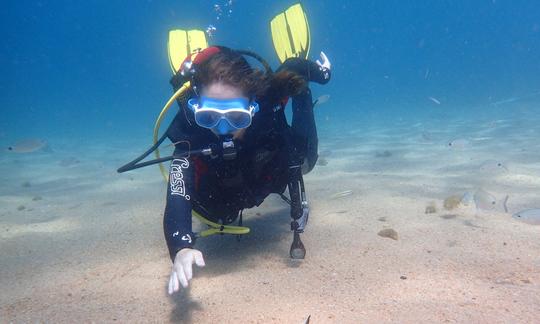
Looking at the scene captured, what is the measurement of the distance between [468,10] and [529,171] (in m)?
204

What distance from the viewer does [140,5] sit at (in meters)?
81.4

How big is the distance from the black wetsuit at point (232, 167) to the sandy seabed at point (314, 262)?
72cm

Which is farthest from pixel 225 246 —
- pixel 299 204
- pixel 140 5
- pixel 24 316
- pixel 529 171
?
pixel 140 5

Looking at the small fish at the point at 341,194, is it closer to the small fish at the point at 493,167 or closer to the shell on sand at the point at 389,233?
the shell on sand at the point at 389,233

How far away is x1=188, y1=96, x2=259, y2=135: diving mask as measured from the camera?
288 cm

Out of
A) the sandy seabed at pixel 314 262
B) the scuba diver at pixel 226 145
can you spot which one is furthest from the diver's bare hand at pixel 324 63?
the sandy seabed at pixel 314 262

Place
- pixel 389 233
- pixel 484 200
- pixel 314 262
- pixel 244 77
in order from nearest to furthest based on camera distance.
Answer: pixel 244 77
pixel 314 262
pixel 389 233
pixel 484 200

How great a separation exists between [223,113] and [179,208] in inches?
35.5

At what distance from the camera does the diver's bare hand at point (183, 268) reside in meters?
1.97

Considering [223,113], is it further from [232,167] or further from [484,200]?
[484,200]

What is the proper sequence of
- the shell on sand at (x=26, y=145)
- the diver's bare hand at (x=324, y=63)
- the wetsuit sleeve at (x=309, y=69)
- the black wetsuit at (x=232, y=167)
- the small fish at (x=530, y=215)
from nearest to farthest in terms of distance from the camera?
1. the black wetsuit at (x=232, y=167)
2. the small fish at (x=530, y=215)
3. the wetsuit sleeve at (x=309, y=69)
4. the diver's bare hand at (x=324, y=63)
5. the shell on sand at (x=26, y=145)

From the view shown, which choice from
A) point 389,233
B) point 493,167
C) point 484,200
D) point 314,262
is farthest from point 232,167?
point 493,167

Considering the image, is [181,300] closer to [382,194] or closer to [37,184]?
[382,194]

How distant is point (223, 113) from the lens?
2.89 metres
